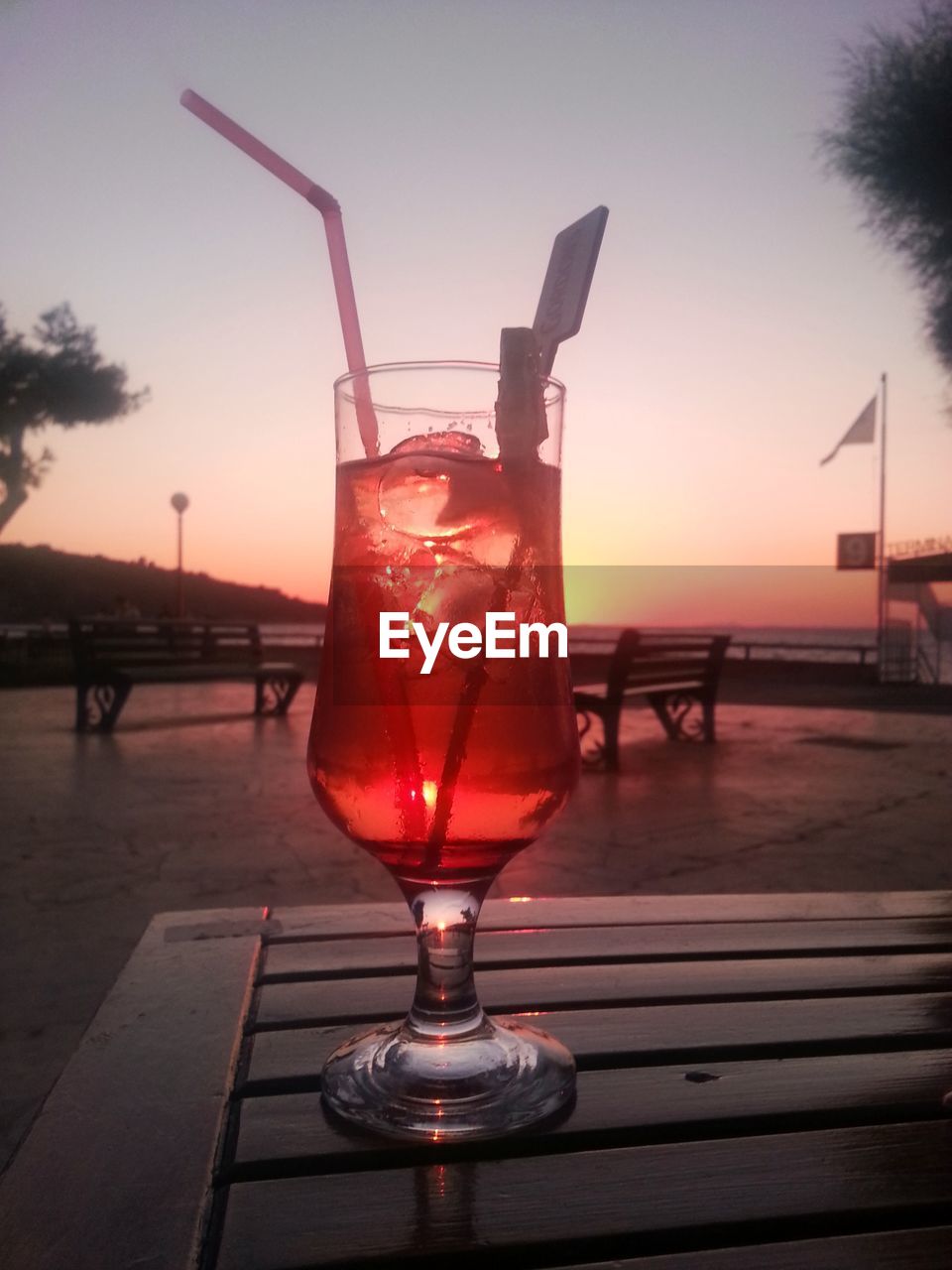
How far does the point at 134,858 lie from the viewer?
A: 406cm

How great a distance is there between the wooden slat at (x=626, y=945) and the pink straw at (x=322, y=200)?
0.57 metres

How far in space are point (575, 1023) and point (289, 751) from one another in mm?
6630

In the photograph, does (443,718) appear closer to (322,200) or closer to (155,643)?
(322,200)

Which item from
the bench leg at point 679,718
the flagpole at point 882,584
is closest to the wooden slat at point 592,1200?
the bench leg at point 679,718

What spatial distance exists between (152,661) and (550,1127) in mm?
9163

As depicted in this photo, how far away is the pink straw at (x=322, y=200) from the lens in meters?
0.95

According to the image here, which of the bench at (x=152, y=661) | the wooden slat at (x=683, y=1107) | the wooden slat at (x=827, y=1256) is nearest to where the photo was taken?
the wooden slat at (x=827, y=1256)

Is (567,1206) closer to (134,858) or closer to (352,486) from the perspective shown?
(352,486)

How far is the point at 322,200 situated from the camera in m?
0.96

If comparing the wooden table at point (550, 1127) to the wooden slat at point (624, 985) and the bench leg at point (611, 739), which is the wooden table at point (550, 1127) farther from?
the bench leg at point (611, 739)

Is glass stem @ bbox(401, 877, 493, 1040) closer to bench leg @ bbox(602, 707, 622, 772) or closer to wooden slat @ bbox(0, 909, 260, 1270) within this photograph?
wooden slat @ bbox(0, 909, 260, 1270)

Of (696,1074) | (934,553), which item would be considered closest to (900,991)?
(696,1074)

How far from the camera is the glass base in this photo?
0.67 m

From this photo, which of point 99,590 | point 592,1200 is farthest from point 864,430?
point 99,590
